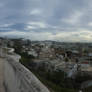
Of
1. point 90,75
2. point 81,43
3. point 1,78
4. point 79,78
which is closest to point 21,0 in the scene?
point 1,78

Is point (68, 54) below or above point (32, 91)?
below

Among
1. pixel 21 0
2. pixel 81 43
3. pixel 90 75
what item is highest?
pixel 21 0

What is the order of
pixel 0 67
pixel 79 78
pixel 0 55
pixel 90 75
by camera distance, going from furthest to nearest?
pixel 90 75
pixel 79 78
pixel 0 55
pixel 0 67

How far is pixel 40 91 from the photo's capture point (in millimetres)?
981

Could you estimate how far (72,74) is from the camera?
14602mm

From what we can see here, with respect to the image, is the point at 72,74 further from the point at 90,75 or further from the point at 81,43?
the point at 81,43

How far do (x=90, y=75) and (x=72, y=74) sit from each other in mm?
2141

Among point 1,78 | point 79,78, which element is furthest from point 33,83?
point 79,78

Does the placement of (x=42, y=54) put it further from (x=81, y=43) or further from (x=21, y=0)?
(x=21, y=0)

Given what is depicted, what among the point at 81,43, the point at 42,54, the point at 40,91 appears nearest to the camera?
the point at 40,91

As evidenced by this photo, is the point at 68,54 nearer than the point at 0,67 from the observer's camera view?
No

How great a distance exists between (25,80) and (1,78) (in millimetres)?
1671

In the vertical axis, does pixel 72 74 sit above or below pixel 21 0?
below

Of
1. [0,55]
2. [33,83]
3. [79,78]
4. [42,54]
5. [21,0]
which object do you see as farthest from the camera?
[42,54]
